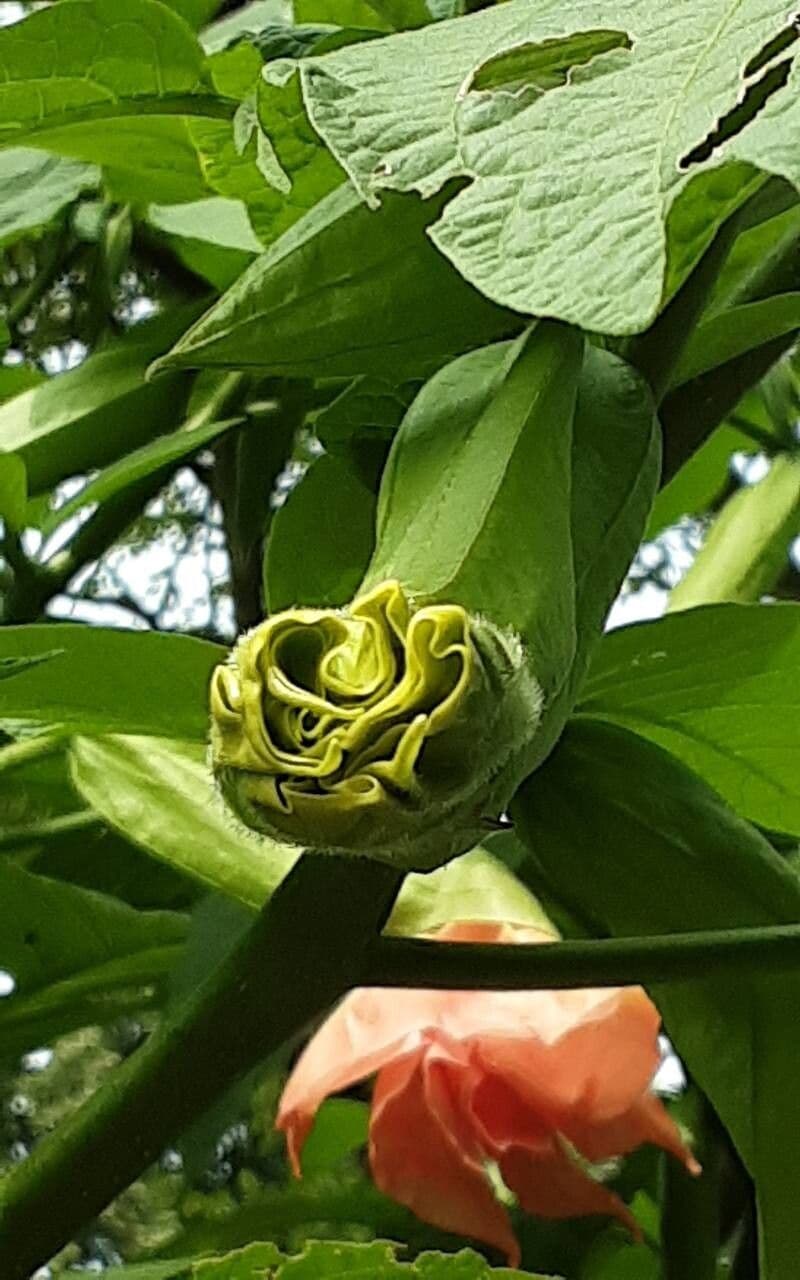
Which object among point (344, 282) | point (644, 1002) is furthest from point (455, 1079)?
point (344, 282)

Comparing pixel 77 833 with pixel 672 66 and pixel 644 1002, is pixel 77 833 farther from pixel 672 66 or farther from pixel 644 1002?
pixel 672 66

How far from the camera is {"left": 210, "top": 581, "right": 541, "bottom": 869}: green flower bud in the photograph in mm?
141

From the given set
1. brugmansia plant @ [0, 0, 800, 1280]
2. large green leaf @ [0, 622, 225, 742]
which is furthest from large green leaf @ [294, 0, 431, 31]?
large green leaf @ [0, 622, 225, 742]

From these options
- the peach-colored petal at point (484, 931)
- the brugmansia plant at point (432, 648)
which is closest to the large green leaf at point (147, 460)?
the brugmansia plant at point (432, 648)

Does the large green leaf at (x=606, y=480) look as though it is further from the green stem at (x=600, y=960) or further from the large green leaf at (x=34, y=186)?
the large green leaf at (x=34, y=186)

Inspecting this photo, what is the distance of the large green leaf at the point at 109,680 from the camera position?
0.22 metres

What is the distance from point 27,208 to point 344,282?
0.48 ft

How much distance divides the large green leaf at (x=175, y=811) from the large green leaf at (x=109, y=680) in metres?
0.03

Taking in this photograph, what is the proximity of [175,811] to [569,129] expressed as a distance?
0.15 m

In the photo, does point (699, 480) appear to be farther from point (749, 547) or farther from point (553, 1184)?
point (553, 1184)

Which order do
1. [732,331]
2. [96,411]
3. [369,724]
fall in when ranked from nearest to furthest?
[369,724]
[732,331]
[96,411]

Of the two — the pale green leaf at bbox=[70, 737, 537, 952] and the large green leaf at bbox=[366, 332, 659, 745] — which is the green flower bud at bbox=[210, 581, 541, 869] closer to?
the large green leaf at bbox=[366, 332, 659, 745]

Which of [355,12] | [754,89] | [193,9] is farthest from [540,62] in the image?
[193,9]

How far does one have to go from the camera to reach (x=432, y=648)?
15cm
